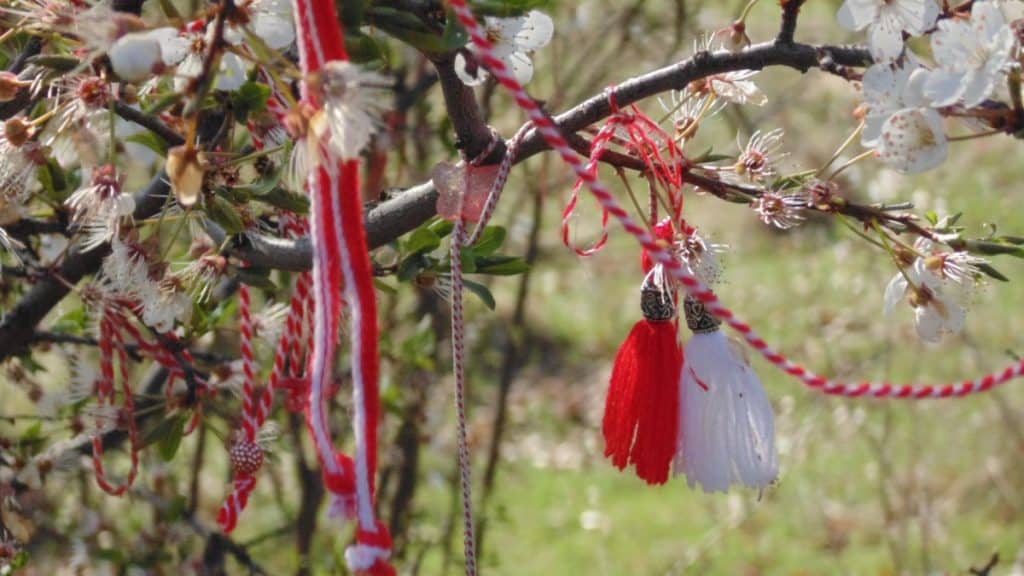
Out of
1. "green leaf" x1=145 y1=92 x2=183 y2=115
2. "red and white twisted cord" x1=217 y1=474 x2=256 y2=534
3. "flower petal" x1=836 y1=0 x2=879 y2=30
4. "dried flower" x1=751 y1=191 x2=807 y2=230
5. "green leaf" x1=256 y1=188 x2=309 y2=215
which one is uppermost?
"flower petal" x1=836 y1=0 x2=879 y2=30

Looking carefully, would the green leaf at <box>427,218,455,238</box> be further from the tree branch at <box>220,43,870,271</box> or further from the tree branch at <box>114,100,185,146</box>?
the tree branch at <box>114,100,185,146</box>

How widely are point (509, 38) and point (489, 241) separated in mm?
214

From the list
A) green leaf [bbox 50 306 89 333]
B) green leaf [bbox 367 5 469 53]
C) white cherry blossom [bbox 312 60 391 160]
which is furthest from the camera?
green leaf [bbox 50 306 89 333]

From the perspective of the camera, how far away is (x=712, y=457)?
1.23 metres

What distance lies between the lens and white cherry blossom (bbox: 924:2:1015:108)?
0.91 meters

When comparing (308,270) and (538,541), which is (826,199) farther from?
(538,541)

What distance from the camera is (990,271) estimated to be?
1.09m

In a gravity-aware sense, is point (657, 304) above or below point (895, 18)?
below

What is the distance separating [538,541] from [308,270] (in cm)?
276

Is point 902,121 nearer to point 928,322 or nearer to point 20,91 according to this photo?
point 928,322

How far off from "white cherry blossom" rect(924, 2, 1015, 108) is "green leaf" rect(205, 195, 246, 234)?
58cm

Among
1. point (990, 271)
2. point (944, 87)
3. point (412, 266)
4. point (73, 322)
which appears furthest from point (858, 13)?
point (73, 322)

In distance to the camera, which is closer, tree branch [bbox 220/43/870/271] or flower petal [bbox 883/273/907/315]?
tree branch [bbox 220/43/870/271]

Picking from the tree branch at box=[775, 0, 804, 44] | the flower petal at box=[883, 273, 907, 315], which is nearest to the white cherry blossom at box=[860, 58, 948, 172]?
the tree branch at box=[775, 0, 804, 44]
